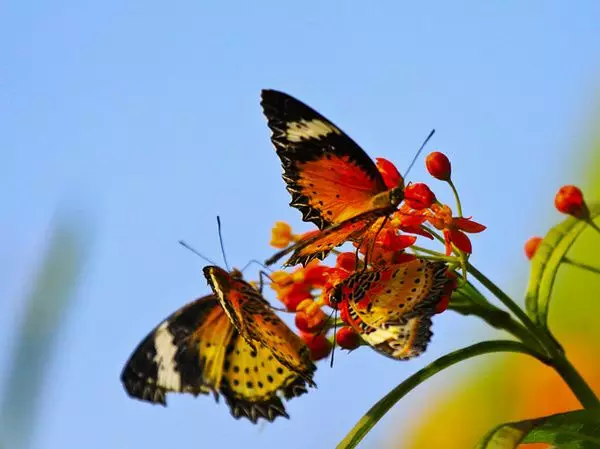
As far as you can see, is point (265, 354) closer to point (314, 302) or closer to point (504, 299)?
point (314, 302)

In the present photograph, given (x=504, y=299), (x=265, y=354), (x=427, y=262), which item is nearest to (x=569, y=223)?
(x=504, y=299)

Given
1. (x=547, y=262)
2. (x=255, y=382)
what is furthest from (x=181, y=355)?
(x=547, y=262)

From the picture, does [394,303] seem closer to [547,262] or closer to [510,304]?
[510,304]

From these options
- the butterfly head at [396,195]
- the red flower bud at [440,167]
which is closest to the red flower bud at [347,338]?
the butterfly head at [396,195]

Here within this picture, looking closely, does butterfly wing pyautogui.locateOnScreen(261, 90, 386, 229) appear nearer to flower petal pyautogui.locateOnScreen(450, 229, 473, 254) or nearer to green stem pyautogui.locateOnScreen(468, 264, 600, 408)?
flower petal pyautogui.locateOnScreen(450, 229, 473, 254)

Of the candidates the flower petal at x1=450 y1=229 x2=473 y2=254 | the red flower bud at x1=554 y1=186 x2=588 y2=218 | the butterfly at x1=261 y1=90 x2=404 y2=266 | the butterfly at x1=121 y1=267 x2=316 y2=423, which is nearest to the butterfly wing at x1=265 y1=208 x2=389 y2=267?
the butterfly at x1=261 y1=90 x2=404 y2=266
